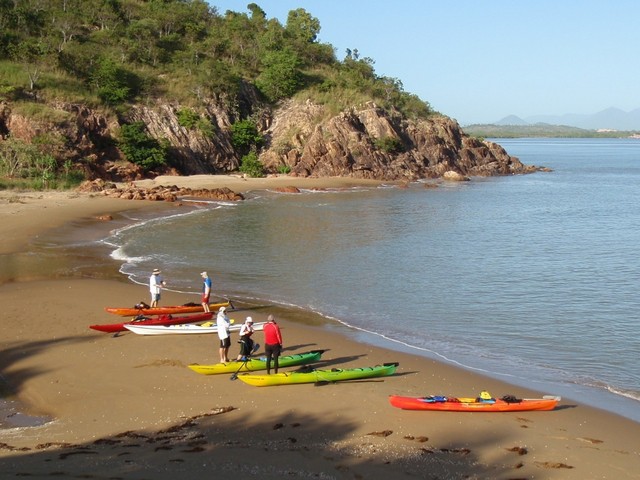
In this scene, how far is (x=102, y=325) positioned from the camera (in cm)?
1838


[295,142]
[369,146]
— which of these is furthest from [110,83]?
[369,146]

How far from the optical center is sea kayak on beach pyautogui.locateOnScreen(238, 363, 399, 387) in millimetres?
14391

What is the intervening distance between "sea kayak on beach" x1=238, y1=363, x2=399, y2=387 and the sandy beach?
16 cm

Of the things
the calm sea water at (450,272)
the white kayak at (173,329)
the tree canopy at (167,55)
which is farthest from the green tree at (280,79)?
the white kayak at (173,329)

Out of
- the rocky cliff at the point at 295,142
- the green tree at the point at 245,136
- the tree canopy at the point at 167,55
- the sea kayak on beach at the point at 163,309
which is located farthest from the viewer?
the green tree at the point at 245,136

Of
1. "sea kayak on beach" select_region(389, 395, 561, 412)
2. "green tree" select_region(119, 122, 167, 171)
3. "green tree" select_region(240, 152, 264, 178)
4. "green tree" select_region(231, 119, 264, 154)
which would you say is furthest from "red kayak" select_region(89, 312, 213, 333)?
"green tree" select_region(231, 119, 264, 154)

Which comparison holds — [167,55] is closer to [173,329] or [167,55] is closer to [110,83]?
[110,83]

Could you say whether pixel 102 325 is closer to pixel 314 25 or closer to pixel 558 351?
pixel 558 351

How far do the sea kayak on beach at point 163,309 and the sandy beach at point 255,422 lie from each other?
331 millimetres

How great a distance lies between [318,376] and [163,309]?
721 centimetres

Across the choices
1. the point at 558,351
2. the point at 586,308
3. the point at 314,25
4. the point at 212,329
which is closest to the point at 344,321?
the point at 212,329

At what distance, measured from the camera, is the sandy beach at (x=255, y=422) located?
10273 millimetres

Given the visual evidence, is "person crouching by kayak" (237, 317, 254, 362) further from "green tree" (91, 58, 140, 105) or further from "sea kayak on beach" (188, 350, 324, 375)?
"green tree" (91, 58, 140, 105)

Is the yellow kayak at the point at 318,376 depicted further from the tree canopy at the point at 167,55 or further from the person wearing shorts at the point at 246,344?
the tree canopy at the point at 167,55
